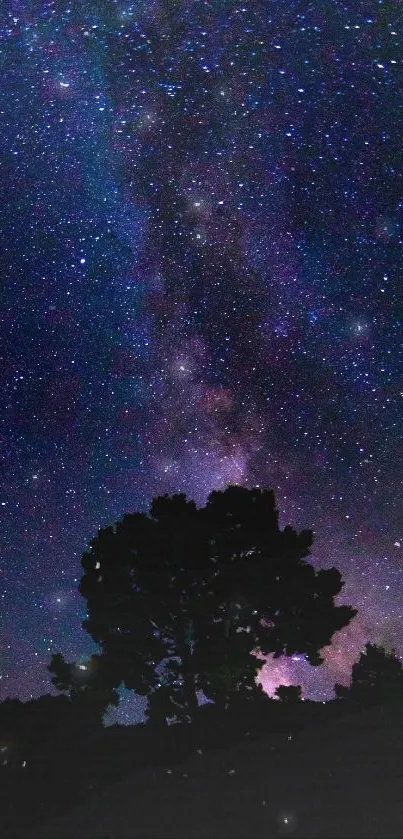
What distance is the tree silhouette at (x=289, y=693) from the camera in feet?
83.7

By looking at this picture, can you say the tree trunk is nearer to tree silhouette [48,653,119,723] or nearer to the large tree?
the large tree

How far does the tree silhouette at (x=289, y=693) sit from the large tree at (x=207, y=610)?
6.23 feet

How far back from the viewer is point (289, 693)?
85.0 ft

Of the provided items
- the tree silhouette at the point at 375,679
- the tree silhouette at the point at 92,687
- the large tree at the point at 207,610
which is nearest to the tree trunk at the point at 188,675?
the large tree at the point at 207,610

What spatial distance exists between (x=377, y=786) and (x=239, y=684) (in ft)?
43.0

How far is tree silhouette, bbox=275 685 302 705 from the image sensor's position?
2552 cm

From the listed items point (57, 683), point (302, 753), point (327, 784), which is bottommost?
point (57, 683)

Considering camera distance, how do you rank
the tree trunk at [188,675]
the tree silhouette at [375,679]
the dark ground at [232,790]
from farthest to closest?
1. the tree silhouette at [375,679]
2. the tree trunk at [188,675]
3. the dark ground at [232,790]

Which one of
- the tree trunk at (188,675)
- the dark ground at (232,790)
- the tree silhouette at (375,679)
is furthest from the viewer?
the tree silhouette at (375,679)

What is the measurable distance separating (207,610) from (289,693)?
5430mm

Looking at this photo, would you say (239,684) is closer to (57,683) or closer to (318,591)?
(318,591)

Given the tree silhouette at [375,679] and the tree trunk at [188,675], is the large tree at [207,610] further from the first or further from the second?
the tree silhouette at [375,679]

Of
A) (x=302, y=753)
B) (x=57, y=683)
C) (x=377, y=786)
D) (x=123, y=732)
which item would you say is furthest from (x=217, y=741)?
(x=57, y=683)

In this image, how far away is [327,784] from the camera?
12.5 m
